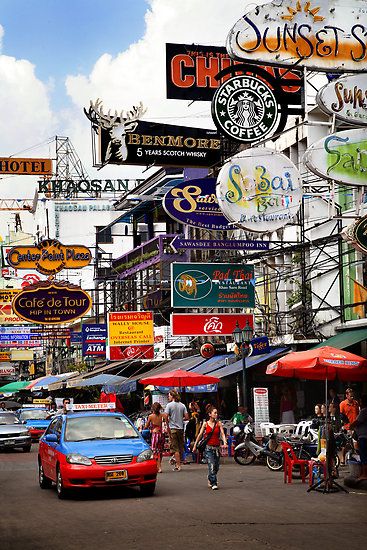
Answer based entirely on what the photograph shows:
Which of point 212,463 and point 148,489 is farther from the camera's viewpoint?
point 212,463

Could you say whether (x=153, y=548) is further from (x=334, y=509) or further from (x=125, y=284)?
(x=125, y=284)

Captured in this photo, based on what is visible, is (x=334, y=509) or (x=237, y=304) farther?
(x=237, y=304)

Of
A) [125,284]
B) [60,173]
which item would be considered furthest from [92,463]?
[60,173]

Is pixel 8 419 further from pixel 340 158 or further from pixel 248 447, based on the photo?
pixel 340 158

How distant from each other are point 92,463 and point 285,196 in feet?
34.9

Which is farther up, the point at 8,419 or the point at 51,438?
the point at 51,438

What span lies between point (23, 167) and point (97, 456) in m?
41.2

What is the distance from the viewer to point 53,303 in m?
44.1

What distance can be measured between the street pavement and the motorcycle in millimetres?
2318

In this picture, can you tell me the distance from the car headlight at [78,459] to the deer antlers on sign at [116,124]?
14.0m

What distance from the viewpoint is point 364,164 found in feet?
76.2

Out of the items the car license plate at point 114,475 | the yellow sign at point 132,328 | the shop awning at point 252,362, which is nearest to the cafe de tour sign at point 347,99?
the shop awning at point 252,362

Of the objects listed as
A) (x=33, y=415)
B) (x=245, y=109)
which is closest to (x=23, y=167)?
(x=33, y=415)

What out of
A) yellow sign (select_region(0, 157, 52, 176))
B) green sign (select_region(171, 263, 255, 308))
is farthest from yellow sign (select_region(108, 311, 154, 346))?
yellow sign (select_region(0, 157, 52, 176))
